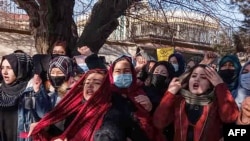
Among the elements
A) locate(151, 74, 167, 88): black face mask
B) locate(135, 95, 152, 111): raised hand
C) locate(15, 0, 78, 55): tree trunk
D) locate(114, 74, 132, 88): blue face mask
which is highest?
locate(15, 0, 78, 55): tree trunk

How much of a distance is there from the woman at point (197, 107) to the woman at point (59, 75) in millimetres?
1003

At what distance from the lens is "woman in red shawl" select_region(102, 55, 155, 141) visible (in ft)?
14.0

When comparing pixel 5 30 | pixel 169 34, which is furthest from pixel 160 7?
pixel 5 30

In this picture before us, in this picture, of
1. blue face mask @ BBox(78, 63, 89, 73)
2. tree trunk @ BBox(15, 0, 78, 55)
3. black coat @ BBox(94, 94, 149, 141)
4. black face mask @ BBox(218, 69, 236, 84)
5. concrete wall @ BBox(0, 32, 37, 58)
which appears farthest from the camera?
concrete wall @ BBox(0, 32, 37, 58)

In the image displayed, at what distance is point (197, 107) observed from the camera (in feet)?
14.0

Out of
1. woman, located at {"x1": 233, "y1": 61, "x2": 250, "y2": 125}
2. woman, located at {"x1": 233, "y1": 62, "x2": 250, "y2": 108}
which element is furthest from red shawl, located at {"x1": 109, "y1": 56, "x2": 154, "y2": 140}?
woman, located at {"x1": 233, "y1": 62, "x2": 250, "y2": 108}

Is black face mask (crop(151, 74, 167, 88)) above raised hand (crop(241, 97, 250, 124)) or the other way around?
above

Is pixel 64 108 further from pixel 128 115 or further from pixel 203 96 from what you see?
pixel 203 96

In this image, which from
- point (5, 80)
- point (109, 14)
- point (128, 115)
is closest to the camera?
point (128, 115)

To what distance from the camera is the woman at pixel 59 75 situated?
4.85 m

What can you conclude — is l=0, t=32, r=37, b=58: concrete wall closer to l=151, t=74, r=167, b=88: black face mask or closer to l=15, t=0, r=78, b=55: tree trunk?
l=15, t=0, r=78, b=55: tree trunk

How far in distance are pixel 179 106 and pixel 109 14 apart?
5161 millimetres

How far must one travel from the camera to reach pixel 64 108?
439cm

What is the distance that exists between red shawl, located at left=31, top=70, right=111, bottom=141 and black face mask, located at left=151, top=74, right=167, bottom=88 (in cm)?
107
